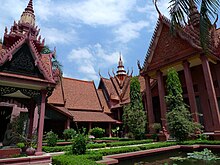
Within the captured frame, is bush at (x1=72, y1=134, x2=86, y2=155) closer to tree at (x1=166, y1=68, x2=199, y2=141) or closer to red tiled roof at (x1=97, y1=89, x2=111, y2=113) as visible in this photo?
tree at (x1=166, y1=68, x2=199, y2=141)

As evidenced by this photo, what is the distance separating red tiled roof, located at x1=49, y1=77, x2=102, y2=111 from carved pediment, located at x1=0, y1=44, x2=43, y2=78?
10.3 metres

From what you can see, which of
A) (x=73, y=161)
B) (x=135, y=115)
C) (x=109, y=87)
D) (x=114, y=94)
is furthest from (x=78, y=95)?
(x=73, y=161)

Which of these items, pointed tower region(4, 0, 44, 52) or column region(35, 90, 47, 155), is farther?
pointed tower region(4, 0, 44, 52)

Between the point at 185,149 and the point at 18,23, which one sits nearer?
the point at 185,149

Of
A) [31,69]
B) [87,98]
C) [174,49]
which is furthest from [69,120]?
[174,49]

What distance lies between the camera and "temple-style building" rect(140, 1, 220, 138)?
12.5 m

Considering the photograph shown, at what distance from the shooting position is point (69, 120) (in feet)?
53.2

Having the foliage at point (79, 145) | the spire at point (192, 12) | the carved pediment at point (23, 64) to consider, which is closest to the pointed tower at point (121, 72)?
the spire at point (192, 12)

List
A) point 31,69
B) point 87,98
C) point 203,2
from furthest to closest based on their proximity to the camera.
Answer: point 87,98
point 31,69
point 203,2

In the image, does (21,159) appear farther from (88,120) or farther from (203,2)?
(88,120)

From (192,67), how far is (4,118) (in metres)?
17.1

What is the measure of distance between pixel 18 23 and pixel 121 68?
21875 mm

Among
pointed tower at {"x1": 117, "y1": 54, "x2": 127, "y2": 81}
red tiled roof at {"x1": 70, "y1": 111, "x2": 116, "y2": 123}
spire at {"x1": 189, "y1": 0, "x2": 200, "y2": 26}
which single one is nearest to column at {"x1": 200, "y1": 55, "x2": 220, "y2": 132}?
spire at {"x1": 189, "y1": 0, "x2": 200, "y2": 26}

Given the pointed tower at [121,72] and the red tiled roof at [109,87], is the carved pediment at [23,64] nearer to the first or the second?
the red tiled roof at [109,87]
